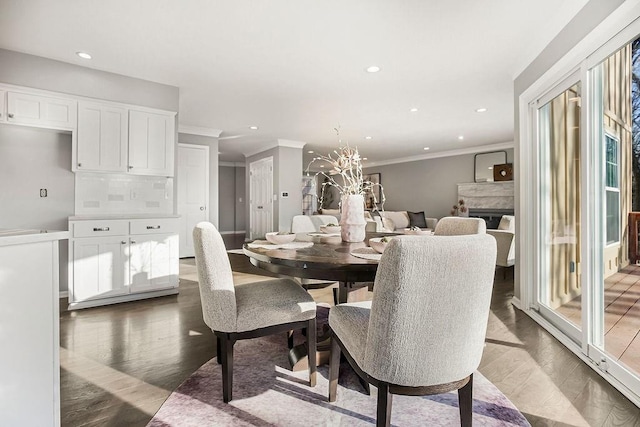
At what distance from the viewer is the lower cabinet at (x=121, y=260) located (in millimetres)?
3010

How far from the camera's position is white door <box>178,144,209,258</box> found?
5.92 metres

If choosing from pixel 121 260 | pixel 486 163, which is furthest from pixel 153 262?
pixel 486 163

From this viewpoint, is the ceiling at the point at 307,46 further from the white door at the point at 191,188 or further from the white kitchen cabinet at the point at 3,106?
the white door at the point at 191,188

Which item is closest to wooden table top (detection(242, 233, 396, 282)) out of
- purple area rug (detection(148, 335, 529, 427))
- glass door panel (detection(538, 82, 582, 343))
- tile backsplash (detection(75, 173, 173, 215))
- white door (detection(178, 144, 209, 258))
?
purple area rug (detection(148, 335, 529, 427))

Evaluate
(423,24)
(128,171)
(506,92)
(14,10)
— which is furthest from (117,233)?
(506,92)

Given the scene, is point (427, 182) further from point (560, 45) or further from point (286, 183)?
point (560, 45)

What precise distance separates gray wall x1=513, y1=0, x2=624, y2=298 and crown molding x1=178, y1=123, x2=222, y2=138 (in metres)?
4.77

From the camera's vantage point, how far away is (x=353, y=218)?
2.21 meters

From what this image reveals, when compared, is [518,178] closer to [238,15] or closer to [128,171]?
[238,15]

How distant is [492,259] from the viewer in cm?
108

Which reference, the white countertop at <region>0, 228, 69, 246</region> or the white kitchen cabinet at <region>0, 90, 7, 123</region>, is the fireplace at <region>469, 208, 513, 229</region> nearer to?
the white countertop at <region>0, 228, 69, 246</region>

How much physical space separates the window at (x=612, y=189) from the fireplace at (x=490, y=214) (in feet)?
16.7

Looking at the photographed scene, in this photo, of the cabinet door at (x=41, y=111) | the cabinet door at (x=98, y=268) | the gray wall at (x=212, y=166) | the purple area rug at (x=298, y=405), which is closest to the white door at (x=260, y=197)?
the gray wall at (x=212, y=166)

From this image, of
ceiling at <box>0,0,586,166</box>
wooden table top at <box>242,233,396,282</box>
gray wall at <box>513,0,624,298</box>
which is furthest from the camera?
ceiling at <box>0,0,586,166</box>
